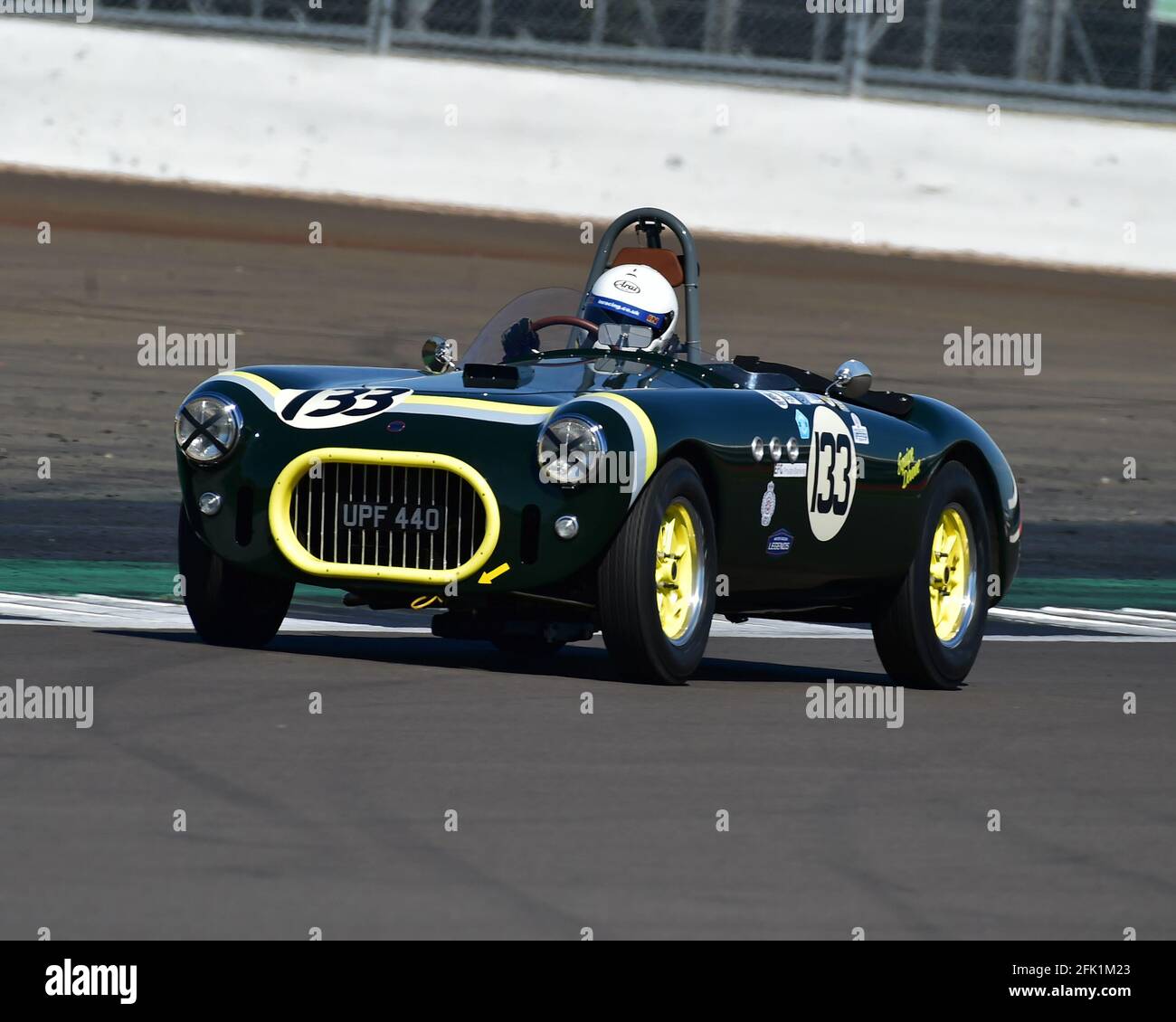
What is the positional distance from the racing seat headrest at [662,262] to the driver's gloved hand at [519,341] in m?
0.53

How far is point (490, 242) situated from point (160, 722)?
52.9 feet

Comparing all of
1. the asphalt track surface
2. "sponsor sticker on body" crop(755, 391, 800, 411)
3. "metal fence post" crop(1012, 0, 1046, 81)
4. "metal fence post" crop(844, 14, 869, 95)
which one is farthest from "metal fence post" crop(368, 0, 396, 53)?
"sponsor sticker on body" crop(755, 391, 800, 411)

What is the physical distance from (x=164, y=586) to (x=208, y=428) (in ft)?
9.18

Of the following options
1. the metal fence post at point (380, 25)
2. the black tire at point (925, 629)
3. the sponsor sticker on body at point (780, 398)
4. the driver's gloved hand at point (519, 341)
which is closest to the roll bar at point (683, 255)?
the driver's gloved hand at point (519, 341)

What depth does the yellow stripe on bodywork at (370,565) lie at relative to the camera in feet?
29.8

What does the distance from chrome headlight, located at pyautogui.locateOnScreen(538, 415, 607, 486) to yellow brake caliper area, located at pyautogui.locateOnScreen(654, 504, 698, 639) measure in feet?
1.29

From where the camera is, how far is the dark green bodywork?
9086 mm

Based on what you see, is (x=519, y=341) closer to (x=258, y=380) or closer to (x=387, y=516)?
(x=258, y=380)

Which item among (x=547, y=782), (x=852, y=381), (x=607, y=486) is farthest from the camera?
(x=852, y=381)

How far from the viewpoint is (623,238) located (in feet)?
92.4

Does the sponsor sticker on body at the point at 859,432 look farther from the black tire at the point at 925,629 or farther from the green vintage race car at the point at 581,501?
the black tire at the point at 925,629

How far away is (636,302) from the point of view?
10789 mm

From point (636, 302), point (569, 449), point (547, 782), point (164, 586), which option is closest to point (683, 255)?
point (636, 302)
